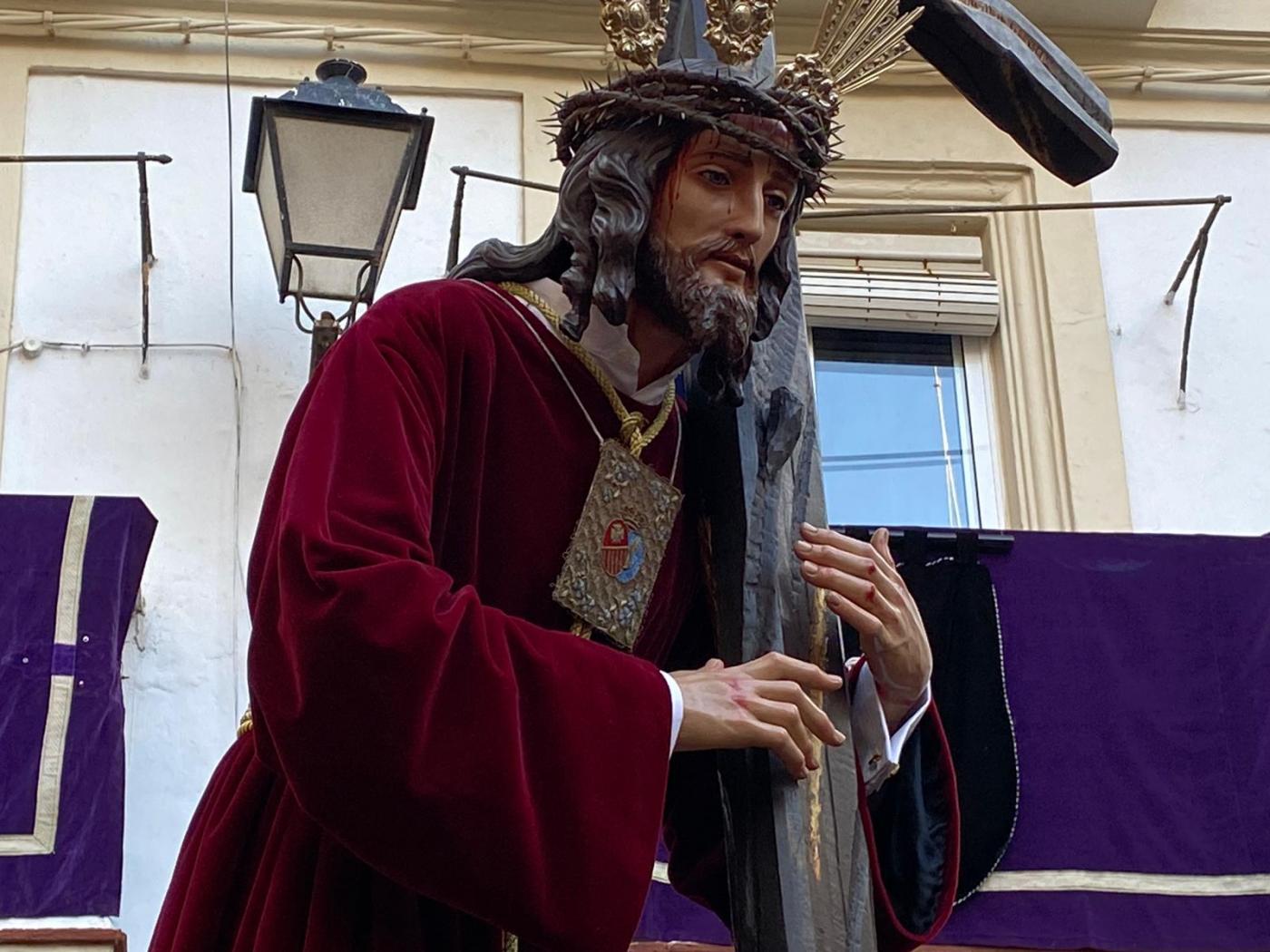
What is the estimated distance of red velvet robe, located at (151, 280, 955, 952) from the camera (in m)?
2.35

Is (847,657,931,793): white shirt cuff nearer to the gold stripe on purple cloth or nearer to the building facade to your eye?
the gold stripe on purple cloth

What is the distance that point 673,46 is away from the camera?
296 cm

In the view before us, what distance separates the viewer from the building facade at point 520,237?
554 centimetres

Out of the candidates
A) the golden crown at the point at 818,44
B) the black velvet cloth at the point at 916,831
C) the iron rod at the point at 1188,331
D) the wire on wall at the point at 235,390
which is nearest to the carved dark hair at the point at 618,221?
the golden crown at the point at 818,44

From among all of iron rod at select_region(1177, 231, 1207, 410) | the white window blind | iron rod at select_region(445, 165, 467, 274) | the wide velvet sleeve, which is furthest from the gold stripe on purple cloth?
iron rod at select_region(1177, 231, 1207, 410)

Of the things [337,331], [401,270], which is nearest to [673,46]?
[337,331]

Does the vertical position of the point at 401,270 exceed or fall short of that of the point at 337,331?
it exceeds it

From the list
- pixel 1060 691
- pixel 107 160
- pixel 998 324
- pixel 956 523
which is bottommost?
pixel 1060 691

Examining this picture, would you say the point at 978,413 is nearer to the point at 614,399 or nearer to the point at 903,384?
the point at 903,384

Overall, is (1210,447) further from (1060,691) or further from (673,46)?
(673,46)

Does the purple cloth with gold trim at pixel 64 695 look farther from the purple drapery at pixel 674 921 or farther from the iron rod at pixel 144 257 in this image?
the purple drapery at pixel 674 921

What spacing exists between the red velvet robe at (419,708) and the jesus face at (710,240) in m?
0.25

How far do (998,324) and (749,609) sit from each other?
11.7ft

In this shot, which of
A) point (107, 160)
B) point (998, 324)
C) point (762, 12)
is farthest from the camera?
point (998, 324)
